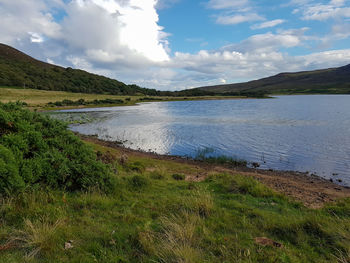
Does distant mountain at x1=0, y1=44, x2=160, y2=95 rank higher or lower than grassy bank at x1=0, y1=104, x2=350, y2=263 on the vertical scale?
higher

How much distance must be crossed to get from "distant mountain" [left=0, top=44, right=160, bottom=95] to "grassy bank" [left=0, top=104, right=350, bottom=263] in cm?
11770

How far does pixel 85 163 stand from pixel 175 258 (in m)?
4.70

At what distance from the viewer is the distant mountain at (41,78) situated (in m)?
111

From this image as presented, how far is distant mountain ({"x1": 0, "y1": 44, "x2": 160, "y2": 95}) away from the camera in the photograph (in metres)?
111

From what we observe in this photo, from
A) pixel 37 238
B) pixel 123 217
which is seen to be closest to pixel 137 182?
pixel 123 217

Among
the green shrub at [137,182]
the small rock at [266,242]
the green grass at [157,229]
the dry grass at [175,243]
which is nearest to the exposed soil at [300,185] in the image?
the green grass at [157,229]

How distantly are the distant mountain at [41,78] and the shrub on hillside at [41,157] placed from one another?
382 ft

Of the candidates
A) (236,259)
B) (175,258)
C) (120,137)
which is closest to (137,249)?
(175,258)

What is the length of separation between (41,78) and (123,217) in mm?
150112

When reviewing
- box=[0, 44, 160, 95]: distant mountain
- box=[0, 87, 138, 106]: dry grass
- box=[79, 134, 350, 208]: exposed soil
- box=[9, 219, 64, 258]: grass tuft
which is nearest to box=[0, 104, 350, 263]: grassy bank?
box=[9, 219, 64, 258]: grass tuft

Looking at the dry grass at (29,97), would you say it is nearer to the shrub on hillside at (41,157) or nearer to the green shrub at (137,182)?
the shrub on hillside at (41,157)

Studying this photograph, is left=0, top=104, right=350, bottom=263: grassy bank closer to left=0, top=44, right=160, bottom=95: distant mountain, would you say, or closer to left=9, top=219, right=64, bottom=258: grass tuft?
left=9, top=219, right=64, bottom=258: grass tuft

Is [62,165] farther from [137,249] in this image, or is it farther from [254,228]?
[254,228]

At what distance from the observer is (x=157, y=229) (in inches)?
198
